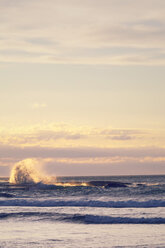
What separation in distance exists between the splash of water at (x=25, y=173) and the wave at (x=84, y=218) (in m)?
48.3

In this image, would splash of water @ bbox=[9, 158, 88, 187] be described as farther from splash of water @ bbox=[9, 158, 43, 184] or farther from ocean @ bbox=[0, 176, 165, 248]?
ocean @ bbox=[0, 176, 165, 248]

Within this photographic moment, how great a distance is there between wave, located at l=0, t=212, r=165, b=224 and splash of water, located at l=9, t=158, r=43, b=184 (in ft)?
158

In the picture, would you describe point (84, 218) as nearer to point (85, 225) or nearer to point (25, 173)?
point (85, 225)

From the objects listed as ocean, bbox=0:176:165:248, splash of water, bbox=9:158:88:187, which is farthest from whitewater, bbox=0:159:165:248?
splash of water, bbox=9:158:88:187

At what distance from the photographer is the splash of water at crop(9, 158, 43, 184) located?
7991cm

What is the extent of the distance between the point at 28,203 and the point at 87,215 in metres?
11.9

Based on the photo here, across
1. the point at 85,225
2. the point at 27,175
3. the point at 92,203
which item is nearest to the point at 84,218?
the point at 85,225

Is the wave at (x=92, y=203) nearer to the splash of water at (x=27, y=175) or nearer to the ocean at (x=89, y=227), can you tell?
the ocean at (x=89, y=227)

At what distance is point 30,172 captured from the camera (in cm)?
8094

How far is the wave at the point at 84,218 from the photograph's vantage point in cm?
2711

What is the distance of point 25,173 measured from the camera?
266ft

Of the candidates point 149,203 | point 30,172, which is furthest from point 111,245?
point 30,172

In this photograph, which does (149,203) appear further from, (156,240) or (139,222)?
(156,240)

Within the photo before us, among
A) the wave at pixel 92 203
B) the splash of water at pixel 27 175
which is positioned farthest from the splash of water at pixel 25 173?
the wave at pixel 92 203
